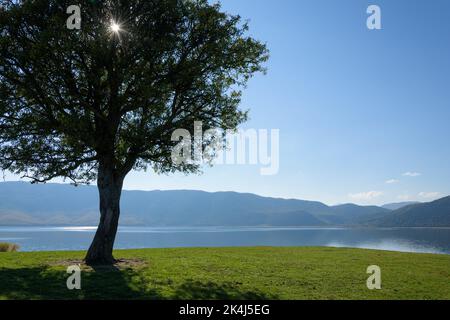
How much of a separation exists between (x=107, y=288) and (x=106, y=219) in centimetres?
1172

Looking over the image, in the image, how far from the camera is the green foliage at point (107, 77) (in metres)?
25.6

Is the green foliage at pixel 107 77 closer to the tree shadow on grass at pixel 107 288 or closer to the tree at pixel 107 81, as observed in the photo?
the tree at pixel 107 81

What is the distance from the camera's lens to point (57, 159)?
28516 mm

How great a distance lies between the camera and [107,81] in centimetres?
2823

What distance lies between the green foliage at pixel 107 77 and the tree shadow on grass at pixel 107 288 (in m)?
9.00

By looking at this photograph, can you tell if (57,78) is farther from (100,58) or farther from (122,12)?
(122,12)

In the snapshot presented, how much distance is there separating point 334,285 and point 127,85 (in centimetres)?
1950

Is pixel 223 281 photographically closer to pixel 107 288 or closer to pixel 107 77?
pixel 107 288

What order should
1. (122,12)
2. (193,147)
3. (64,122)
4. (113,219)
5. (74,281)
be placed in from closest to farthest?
(74,281) < (64,122) < (122,12) < (113,219) < (193,147)

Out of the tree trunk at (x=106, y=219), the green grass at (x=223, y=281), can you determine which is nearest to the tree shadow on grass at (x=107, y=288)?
the green grass at (x=223, y=281)

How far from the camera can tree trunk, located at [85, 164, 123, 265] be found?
Answer: 2916 cm

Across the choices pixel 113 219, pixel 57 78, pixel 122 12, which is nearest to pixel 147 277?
pixel 113 219

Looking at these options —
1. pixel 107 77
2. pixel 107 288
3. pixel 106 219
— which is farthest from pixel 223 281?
pixel 107 77
